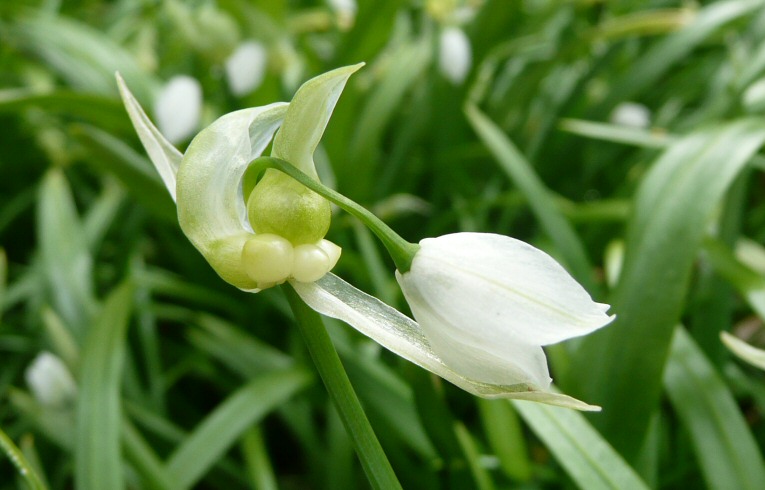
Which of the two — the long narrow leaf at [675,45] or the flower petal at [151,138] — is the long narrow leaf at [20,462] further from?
the long narrow leaf at [675,45]

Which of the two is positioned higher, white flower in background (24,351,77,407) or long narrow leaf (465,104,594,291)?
long narrow leaf (465,104,594,291)

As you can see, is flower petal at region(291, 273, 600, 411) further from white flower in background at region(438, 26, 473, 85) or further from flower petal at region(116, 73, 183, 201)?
white flower in background at region(438, 26, 473, 85)

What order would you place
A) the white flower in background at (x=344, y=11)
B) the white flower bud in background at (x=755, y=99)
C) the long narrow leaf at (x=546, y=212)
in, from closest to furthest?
the long narrow leaf at (x=546, y=212) < the white flower bud in background at (x=755, y=99) < the white flower in background at (x=344, y=11)

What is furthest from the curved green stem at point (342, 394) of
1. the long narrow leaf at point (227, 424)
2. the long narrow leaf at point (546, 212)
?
the long narrow leaf at point (546, 212)

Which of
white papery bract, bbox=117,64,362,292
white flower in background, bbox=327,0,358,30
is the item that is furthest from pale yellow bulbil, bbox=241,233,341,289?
white flower in background, bbox=327,0,358,30

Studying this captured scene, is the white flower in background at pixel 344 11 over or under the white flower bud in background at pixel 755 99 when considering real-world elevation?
over

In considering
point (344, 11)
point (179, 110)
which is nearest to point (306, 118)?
point (179, 110)

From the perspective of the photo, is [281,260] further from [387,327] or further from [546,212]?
[546,212]
